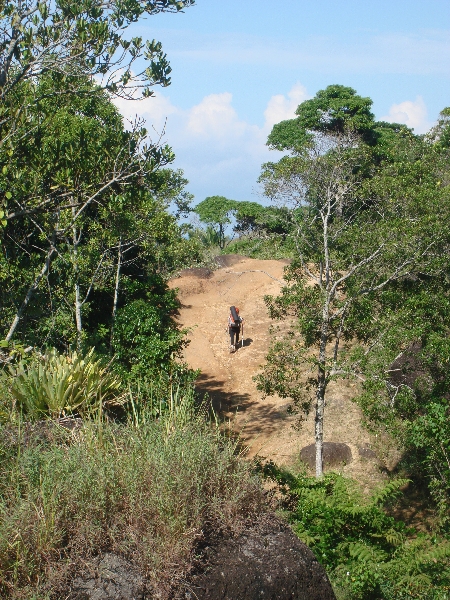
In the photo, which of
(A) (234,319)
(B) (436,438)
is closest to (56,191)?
(B) (436,438)

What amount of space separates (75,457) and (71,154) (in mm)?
4115

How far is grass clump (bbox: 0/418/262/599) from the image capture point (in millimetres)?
4156

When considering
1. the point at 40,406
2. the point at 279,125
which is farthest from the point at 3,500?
the point at 279,125

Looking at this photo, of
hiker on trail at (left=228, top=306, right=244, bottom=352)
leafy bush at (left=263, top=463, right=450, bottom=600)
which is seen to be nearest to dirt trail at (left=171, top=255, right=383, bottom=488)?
hiker on trail at (left=228, top=306, right=244, bottom=352)

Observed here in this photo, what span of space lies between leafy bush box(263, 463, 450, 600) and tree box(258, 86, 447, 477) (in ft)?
14.4

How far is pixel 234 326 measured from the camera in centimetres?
2430

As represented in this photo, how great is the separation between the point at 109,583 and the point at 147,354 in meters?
9.12

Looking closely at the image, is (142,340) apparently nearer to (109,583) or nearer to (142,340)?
(142,340)

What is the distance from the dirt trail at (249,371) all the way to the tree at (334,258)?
1101mm

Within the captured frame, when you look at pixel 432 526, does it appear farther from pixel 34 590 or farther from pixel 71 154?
pixel 34 590

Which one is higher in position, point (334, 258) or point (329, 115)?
point (329, 115)

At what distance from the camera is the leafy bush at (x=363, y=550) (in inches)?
242

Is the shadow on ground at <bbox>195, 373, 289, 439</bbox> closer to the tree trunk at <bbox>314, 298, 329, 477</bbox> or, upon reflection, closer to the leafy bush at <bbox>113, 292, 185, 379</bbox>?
the leafy bush at <bbox>113, 292, 185, 379</bbox>

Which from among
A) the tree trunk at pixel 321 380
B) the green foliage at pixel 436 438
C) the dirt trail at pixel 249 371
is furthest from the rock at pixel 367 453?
the green foliage at pixel 436 438
